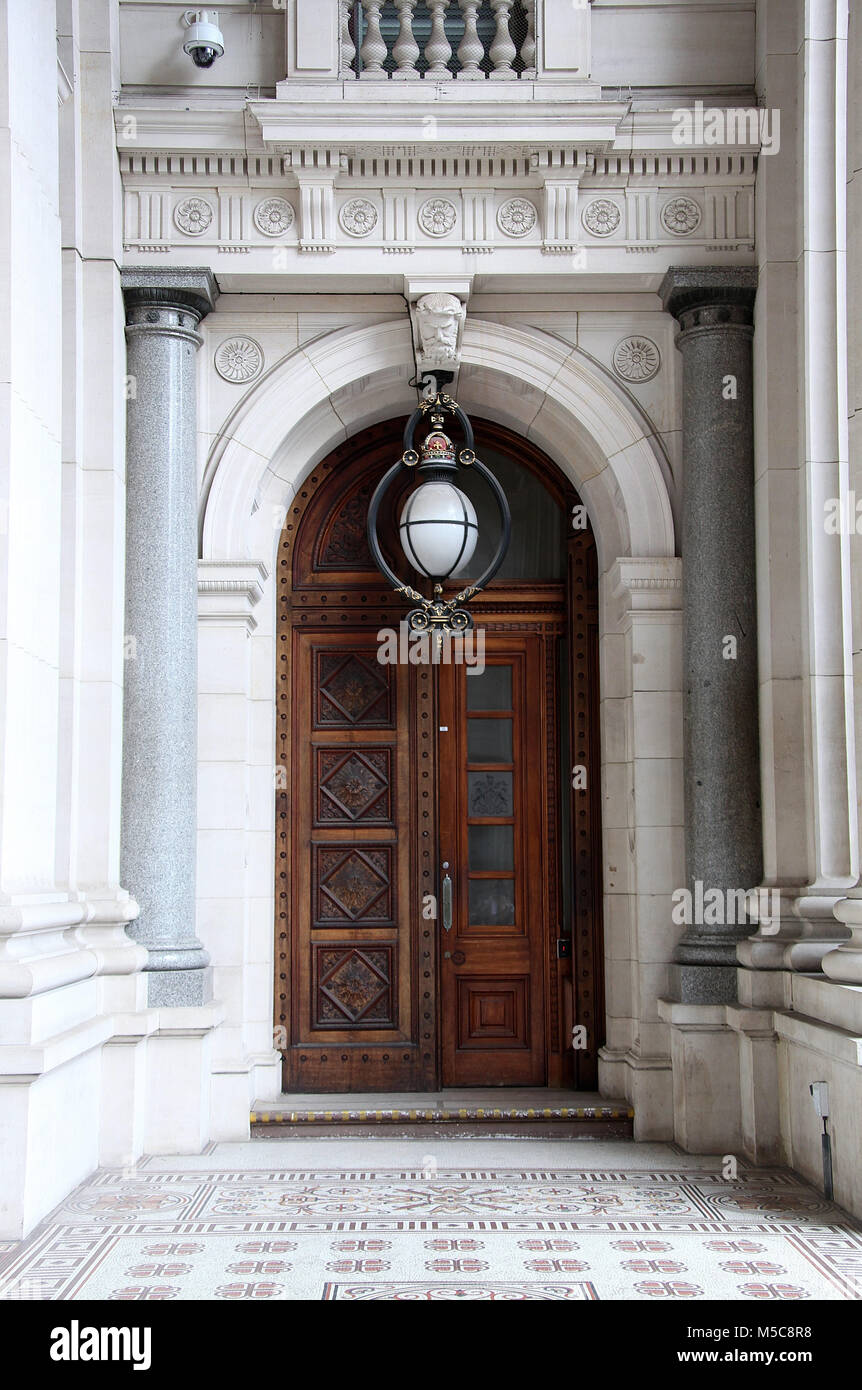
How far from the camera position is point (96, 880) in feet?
24.3

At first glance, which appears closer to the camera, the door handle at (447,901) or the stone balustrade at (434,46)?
the stone balustrade at (434,46)

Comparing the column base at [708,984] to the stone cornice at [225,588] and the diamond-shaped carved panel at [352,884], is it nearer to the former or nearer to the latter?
the diamond-shaped carved panel at [352,884]

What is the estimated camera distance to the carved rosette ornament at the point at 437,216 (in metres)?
7.94

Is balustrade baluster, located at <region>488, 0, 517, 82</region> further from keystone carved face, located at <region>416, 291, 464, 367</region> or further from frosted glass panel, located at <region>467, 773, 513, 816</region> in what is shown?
Result: frosted glass panel, located at <region>467, 773, 513, 816</region>

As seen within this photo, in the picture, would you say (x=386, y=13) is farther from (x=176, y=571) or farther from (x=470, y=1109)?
(x=470, y=1109)

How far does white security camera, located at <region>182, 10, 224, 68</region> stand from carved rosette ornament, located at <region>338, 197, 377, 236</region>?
1080 millimetres

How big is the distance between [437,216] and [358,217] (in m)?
0.45

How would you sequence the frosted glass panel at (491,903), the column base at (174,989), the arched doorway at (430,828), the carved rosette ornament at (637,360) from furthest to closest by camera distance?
the frosted glass panel at (491,903) < the arched doorway at (430,828) < the carved rosette ornament at (637,360) < the column base at (174,989)

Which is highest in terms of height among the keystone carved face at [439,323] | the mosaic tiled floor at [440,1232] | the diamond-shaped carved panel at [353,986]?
the keystone carved face at [439,323]

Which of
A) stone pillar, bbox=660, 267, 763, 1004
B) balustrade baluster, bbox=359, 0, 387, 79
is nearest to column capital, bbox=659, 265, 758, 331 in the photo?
stone pillar, bbox=660, 267, 763, 1004

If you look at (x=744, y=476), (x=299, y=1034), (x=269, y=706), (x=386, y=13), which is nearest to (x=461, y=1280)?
(x=299, y=1034)

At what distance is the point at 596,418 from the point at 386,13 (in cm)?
269

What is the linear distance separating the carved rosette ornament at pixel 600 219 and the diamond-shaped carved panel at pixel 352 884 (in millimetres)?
3849

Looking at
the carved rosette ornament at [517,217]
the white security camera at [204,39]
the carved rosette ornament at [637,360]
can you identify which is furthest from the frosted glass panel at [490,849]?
the white security camera at [204,39]
